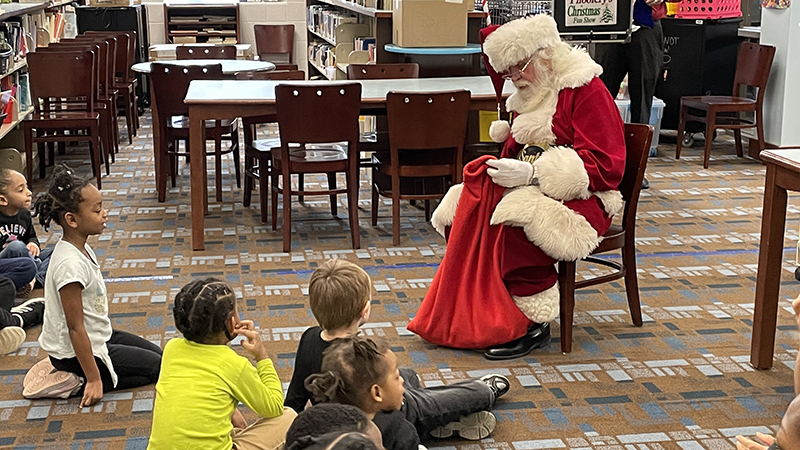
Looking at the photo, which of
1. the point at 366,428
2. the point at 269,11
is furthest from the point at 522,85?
the point at 269,11

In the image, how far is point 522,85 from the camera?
3604mm

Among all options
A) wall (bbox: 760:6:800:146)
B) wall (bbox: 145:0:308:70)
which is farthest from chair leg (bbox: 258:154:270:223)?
wall (bbox: 145:0:308:70)

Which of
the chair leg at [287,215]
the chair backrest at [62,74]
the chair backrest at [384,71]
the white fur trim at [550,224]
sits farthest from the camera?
the chair backrest at [62,74]

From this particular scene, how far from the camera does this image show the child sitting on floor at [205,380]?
2.26 metres

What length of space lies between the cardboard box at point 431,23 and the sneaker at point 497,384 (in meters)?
3.48

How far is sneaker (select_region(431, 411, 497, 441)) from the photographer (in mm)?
2861

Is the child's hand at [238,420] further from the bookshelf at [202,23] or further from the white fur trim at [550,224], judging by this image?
the bookshelf at [202,23]

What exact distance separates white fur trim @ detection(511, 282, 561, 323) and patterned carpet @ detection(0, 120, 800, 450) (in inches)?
6.4

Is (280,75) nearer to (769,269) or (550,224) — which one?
(550,224)

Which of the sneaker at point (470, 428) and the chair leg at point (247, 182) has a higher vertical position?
the chair leg at point (247, 182)

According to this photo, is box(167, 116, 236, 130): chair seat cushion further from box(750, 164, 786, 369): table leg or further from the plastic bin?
box(750, 164, 786, 369): table leg

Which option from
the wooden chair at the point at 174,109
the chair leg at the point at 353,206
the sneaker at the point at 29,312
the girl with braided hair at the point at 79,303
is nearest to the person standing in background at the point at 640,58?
the chair leg at the point at 353,206

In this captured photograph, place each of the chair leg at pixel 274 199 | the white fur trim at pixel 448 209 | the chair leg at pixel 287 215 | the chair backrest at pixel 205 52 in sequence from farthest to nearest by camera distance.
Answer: the chair backrest at pixel 205 52 < the chair leg at pixel 274 199 < the chair leg at pixel 287 215 < the white fur trim at pixel 448 209

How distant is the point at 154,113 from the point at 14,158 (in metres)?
1.15
